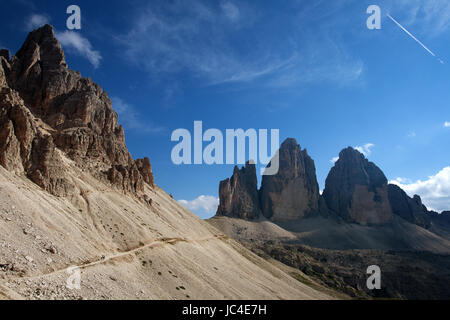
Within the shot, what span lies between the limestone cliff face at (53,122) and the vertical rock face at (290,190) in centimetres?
10584

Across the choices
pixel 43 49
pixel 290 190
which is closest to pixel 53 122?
pixel 43 49

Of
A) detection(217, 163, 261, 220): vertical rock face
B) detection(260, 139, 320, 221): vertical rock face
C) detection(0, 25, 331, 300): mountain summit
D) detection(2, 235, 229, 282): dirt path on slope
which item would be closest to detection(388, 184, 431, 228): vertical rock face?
detection(260, 139, 320, 221): vertical rock face

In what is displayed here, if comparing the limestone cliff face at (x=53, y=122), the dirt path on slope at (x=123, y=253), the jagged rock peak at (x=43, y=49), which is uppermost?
the jagged rock peak at (x=43, y=49)

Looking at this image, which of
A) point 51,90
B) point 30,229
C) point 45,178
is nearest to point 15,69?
point 51,90

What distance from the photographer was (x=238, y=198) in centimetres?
16738

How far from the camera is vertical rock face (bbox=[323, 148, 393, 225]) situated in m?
178

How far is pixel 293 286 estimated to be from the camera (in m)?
64.5

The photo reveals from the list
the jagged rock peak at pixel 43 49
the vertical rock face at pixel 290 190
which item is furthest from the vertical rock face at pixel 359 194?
the jagged rock peak at pixel 43 49

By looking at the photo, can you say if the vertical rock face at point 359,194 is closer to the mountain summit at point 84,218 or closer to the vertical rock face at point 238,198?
the vertical rock face at point 238,198

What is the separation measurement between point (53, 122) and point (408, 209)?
200 meters

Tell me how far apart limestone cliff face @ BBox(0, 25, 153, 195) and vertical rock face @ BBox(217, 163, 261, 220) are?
83101 mm

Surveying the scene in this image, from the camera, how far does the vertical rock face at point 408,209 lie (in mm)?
185000
